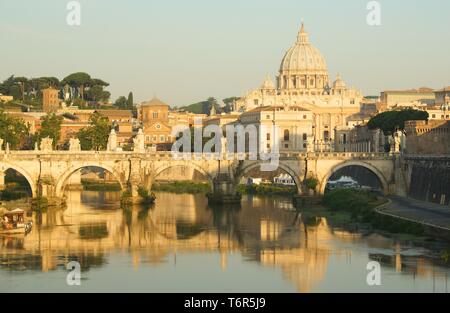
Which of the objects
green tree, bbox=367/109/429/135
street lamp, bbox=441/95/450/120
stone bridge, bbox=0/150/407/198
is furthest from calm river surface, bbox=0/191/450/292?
street lamp, bbox=441/95/450/120

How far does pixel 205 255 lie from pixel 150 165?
75.6ft

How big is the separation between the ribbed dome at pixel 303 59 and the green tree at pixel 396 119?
70.6 metres

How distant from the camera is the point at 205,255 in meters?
46.6

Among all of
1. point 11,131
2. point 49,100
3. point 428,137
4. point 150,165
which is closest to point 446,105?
point 428,137

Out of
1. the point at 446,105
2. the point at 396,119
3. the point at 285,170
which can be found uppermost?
the point at 446,105

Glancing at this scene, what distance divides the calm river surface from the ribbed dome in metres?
97.3

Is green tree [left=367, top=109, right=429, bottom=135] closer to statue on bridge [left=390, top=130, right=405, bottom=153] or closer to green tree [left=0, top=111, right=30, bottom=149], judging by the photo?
statue on bridge [left=390, top=130, right=405, bottom=153]

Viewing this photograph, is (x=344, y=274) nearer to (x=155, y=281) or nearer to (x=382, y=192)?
(x=155, y=281)

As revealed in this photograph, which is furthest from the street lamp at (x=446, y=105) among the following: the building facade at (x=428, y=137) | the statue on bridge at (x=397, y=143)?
the statue on bridge at (x=397, y=143)

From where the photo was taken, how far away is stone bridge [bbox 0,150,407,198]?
67125 mm

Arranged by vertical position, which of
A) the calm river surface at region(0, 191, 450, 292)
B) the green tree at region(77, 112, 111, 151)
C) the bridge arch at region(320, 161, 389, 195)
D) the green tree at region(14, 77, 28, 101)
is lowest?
the calm river surface at region(0, 191, 450, 292)

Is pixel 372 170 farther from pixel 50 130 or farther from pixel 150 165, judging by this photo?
pixel 50 130
